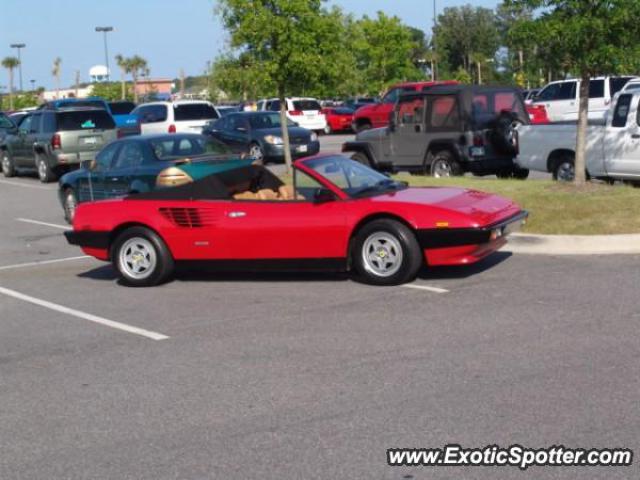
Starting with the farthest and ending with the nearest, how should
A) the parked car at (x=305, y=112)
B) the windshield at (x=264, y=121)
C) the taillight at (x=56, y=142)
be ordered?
1. the parked car at (x=305, y=112)
2. the windshield at (x=264, y=121)
3. the taillight at (x=56, y=142)

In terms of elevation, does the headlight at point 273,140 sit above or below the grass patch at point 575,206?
above

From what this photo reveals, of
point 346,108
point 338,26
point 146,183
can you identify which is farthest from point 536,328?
point 346,108

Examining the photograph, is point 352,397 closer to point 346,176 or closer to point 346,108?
point 346,176

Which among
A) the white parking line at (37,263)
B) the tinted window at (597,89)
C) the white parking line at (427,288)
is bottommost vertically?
the white parking line at (37,263)

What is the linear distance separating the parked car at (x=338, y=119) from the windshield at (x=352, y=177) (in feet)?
106

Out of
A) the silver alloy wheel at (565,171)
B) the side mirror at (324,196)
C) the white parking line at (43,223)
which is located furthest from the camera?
the white parking line at (43,223)

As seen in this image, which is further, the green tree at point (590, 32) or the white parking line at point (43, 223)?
the white parking line at point (43, 223)

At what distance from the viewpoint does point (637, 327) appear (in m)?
7.90

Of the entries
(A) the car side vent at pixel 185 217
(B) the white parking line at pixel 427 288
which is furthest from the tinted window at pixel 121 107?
(B) the white parking line at pixel 427 288

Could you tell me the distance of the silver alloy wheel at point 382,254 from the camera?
10039 mm

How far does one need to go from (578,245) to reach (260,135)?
1715 centimetres

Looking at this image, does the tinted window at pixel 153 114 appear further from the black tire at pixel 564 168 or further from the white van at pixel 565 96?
the black tire at pixel 564 168

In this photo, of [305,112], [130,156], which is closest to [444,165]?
[130,156]

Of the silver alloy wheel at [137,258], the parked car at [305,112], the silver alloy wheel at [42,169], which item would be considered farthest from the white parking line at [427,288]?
the parked car at [305,112]
